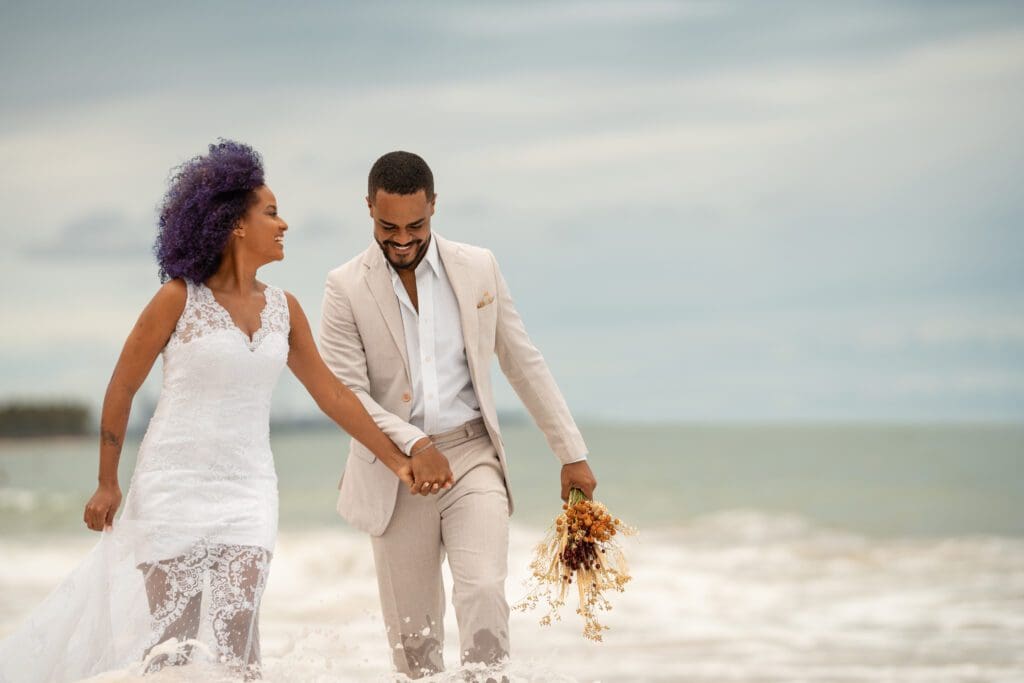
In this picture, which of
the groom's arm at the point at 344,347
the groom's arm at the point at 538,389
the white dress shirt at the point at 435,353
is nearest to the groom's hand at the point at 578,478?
the groom's arm at the point at 538,389

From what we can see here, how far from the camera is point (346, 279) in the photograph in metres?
4.89

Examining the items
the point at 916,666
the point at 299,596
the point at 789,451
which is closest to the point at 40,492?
the point at 299,596

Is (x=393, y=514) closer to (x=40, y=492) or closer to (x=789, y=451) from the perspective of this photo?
(x=40, y=492)

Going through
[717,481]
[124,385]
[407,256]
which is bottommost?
[124,385]

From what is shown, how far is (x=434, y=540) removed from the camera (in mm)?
4914

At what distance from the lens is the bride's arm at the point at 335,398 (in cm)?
452

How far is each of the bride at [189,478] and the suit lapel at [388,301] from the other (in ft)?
1.90

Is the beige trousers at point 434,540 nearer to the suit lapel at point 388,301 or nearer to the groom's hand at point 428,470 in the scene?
the groom's hand at point 428,470

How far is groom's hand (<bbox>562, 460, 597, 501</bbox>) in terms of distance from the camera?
5.01 m

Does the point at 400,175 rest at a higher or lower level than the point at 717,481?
lower

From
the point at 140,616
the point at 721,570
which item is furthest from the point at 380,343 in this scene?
the point at 721,570

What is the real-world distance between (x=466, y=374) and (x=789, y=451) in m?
36.5

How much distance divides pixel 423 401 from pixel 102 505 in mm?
1256

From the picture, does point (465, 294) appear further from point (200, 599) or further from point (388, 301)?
point (200, 599)
